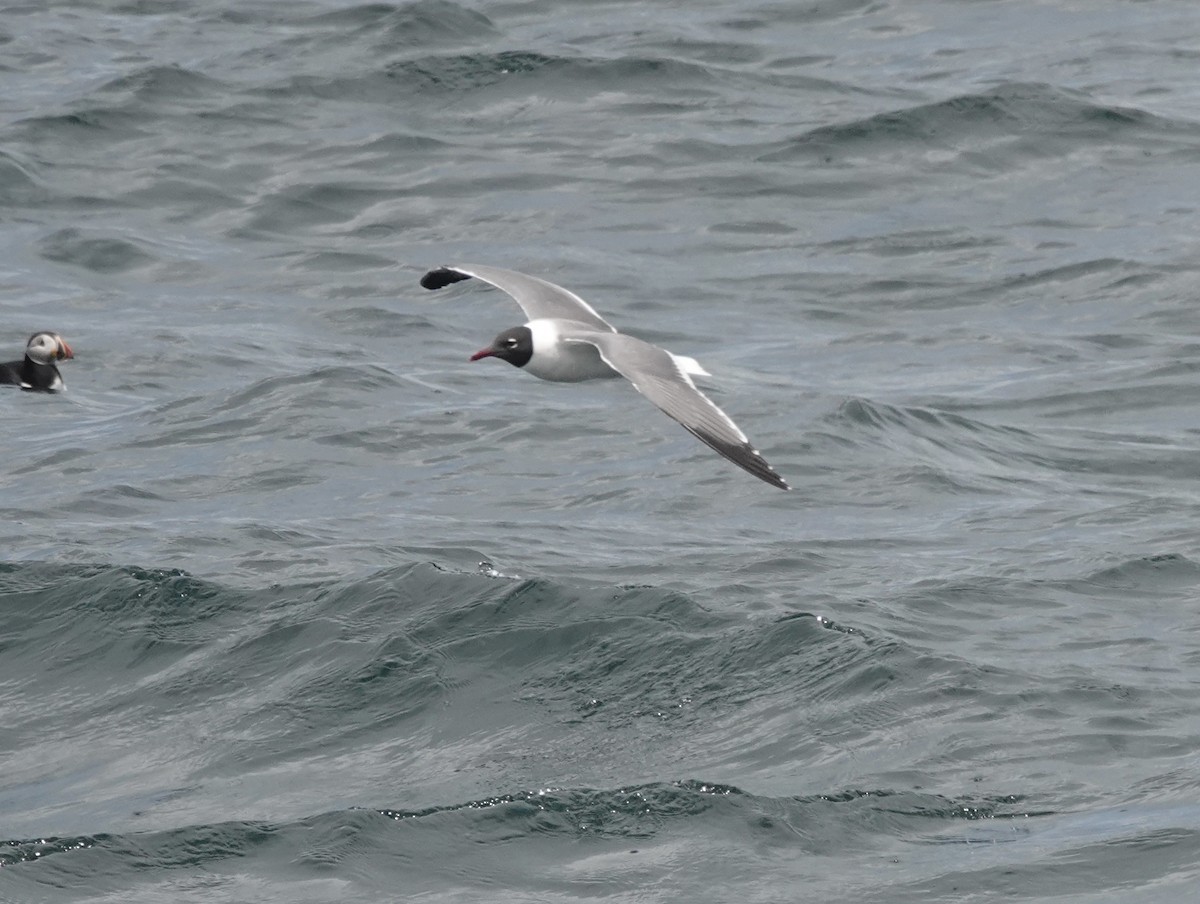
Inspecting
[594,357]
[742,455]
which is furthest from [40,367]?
[742,455]

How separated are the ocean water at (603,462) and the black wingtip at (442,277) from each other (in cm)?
141

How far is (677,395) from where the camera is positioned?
9.95 meters

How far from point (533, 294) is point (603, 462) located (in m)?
1.76

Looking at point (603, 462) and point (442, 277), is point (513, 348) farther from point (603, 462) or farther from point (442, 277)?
point (603, 462)

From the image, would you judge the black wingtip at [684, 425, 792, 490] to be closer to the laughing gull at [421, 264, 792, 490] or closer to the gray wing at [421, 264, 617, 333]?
the laughing gull at [421, 264, 792, 490]

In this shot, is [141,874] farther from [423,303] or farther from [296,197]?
[296,197]

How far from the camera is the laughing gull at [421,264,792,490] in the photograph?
9516mm

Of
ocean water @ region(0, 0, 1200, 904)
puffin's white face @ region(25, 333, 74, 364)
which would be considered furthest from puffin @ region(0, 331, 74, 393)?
ocean water @ region(0, 0, 1200, 904)

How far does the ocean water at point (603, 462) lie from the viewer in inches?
361

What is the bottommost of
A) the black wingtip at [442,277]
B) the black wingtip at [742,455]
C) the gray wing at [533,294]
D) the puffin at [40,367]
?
the puffin at [40,367]

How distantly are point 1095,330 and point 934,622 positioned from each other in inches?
226

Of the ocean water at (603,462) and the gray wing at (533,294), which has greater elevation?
the gray wing at (533,294)

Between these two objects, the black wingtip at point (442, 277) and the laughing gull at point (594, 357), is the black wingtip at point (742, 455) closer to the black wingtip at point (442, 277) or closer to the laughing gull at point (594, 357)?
the laughing gull at point (594, 357)

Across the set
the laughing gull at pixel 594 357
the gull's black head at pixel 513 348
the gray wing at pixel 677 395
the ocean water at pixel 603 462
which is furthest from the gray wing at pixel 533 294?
the ocean water at pixel 603 462
